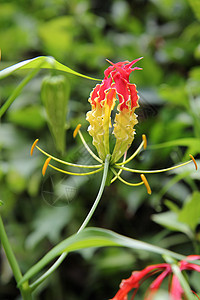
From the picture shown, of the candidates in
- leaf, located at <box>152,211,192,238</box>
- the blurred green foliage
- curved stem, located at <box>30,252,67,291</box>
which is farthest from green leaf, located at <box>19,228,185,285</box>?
the blurred green foliage

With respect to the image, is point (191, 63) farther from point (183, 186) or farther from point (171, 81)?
point (183, 186)

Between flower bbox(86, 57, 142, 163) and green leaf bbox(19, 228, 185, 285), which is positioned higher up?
flower bbox(86, 57, 142, 163)

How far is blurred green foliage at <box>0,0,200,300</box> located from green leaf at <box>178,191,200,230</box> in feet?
0.80

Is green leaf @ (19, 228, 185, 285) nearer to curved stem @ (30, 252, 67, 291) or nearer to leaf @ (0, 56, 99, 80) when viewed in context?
curved stem @ (30, 252, 67, 291)

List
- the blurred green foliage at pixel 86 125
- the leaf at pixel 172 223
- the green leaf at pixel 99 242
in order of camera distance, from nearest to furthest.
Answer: the green leaf at pixel 99 242, the leaf at pixel 172 223, the blurred green foliage at pixel 86 125

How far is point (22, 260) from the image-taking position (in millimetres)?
1421

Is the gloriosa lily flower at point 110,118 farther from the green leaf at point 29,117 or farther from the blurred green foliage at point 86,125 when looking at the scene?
the green leaf at point 29,117

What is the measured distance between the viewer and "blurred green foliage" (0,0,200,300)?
1217 mm

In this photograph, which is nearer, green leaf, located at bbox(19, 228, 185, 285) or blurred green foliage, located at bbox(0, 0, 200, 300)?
green leaf, located at bbox(19, 228, 185, 285)

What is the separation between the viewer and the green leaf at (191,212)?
74 centimetres

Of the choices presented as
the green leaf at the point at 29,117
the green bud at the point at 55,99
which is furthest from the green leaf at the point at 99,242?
the green leaf at the point at 29,117

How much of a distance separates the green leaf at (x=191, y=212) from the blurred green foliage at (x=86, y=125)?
0.24 metres

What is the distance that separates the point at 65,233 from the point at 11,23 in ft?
3.06

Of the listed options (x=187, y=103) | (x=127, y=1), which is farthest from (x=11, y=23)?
(x=187, y=103)
